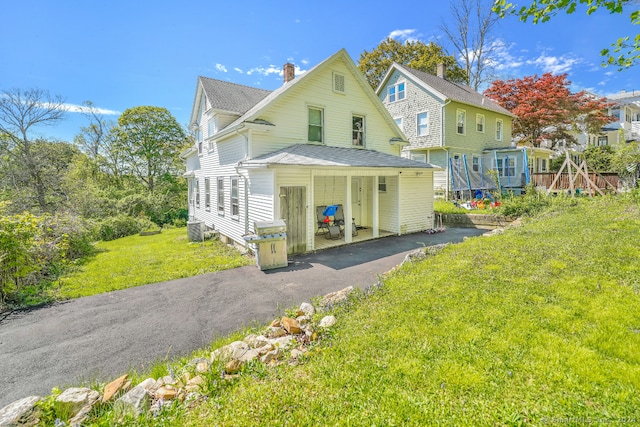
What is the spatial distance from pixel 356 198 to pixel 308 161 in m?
5.01

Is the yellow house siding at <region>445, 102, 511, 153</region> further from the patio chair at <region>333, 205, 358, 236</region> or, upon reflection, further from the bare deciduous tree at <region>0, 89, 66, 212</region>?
the bare deciduous tree at <region>0, 89, 66, 212</region>

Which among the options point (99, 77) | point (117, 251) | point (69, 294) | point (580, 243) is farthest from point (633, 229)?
point (99, 77)

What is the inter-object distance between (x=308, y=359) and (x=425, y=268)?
371 centimetres

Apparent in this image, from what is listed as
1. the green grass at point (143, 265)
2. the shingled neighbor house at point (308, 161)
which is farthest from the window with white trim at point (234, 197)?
the green grass at point (143, 265)

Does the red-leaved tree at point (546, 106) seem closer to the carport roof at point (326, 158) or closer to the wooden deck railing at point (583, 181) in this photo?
the wooden deck railing at point (583, 181)

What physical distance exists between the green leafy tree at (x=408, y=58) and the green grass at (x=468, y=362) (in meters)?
28.4

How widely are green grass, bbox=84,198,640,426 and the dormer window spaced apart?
65.9 ft

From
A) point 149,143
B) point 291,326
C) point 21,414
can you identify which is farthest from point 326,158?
point 149,143

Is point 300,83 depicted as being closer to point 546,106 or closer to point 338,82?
point 338,82

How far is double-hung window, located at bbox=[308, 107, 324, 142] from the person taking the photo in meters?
11.3

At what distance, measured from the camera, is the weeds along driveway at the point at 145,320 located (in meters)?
3.77

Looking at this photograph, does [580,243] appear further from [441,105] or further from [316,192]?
[441,105]

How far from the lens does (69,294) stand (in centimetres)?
652

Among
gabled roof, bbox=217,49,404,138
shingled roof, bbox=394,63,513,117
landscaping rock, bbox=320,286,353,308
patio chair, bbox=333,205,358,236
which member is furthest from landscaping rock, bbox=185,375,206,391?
shingled roof, bbox=394,63,513,117
